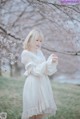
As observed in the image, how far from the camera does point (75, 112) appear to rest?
2824 millimetres

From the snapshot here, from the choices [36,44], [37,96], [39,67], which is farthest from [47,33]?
[37,96]

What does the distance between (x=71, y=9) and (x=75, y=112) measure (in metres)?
0.93

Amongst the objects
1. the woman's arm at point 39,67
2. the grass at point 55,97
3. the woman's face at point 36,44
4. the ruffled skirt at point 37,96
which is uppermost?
the woman's face at point 36,44

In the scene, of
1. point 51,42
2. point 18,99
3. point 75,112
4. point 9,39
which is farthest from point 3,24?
point 75,112

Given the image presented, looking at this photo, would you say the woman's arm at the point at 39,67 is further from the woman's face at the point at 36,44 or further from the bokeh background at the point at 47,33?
the bokeh background at the point at 47,33

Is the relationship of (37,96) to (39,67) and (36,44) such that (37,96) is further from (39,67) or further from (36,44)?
(36,44)

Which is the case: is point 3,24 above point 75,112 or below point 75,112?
above

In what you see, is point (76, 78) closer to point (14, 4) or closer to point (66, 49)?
point (66, 49)

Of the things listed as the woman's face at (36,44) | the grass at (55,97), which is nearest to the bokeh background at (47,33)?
the grass at (55,97)

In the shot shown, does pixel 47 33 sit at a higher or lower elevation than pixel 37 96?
higher

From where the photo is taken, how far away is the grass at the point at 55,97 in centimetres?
275

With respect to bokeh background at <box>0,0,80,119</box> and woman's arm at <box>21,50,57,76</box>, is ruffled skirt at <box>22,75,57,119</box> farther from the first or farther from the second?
bokeh background at <box>0,0,80,119</box>

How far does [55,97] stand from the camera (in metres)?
2.80

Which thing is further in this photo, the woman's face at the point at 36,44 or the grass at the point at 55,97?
the grass at the point at 55,97
